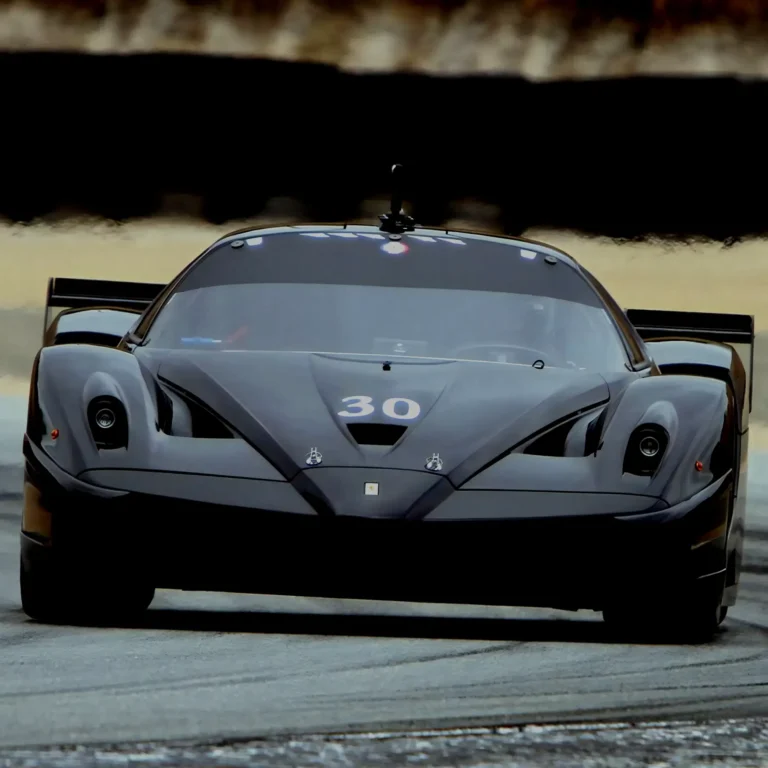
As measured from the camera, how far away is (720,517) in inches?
240

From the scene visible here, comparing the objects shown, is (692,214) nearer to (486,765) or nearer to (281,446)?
(281,446)

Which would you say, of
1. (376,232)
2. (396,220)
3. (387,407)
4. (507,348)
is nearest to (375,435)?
(387,407)

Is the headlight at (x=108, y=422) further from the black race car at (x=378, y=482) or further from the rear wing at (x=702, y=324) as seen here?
the rear wing at (x=702, y=324)

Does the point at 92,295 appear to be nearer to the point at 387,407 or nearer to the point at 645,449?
the point at 387,407

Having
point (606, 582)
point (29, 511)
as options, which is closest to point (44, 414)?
point (29, 511)

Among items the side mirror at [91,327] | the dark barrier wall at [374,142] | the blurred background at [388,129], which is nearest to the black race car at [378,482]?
the side mirror at [91,327]

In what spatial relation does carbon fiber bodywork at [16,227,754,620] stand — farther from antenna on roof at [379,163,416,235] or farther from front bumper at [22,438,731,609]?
antenna on roof at [379,163,416,235]

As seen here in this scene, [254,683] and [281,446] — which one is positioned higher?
[281,446]

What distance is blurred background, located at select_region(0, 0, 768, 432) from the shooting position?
53.2 feet

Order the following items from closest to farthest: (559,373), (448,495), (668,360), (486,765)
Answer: (486,765), (448,495), (559,373), (668,360)

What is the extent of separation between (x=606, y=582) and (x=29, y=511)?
1.45m

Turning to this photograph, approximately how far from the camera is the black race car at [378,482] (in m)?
5.78

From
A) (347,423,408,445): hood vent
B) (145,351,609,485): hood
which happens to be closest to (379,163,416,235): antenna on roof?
(145,351,609,485): hood

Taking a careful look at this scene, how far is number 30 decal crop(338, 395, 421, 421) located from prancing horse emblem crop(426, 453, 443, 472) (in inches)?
5.5
